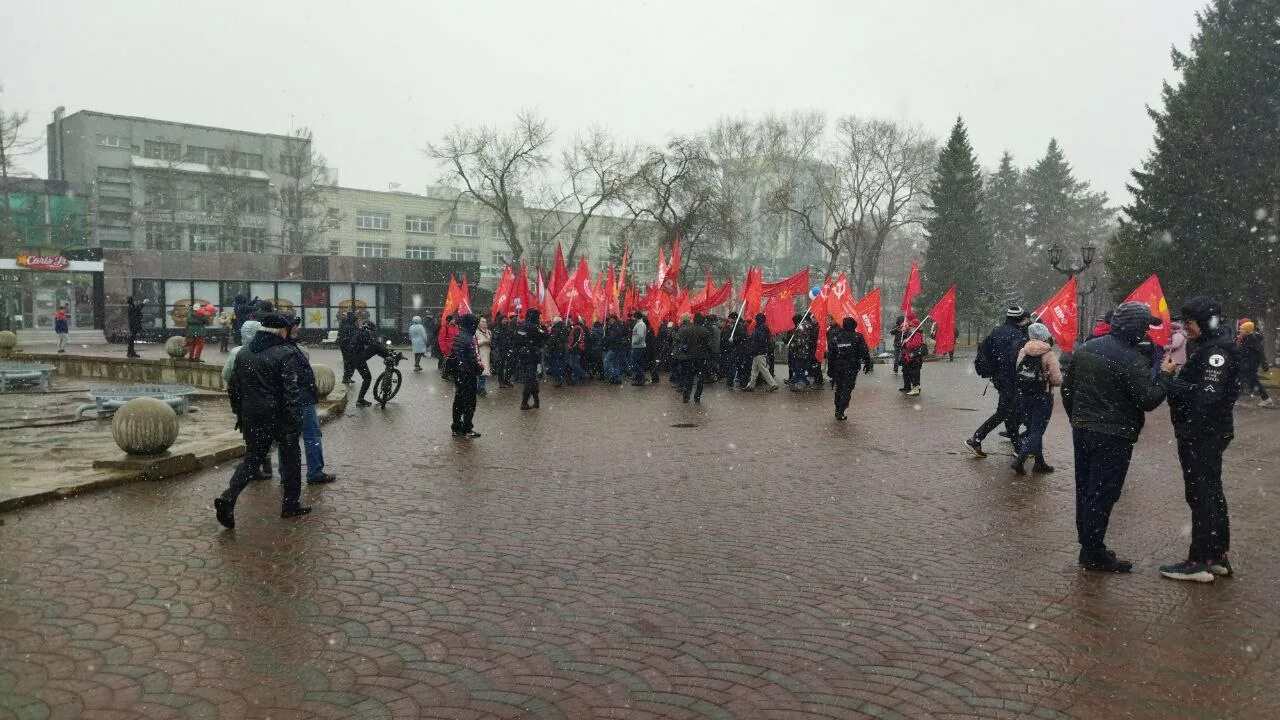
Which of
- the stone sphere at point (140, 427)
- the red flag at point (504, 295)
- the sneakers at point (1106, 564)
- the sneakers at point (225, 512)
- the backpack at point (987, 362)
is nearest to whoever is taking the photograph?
the sneakers at point (1106, 564)

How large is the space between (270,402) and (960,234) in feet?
188

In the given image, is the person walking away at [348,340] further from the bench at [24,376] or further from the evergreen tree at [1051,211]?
the evergreen tree at [1051,211]

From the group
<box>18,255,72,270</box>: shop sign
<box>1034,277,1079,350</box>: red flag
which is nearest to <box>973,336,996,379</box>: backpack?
<box>1034,277,1079,350</box>: red flag

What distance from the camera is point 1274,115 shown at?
36812 millimetres

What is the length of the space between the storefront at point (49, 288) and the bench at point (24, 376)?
23.9 meters

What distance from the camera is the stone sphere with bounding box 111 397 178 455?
363 inches

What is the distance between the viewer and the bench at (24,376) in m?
18.7

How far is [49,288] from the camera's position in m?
65.9

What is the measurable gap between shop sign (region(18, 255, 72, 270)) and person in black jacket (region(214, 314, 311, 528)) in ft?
143

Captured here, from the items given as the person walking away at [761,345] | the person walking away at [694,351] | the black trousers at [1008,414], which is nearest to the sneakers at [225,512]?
the black trousers at [1008,414]

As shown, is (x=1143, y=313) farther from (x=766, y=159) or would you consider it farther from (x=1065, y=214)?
(x=1065, y=214)

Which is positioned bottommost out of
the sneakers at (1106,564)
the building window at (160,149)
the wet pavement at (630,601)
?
the wet pavement at (630,601)

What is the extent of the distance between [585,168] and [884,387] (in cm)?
3045

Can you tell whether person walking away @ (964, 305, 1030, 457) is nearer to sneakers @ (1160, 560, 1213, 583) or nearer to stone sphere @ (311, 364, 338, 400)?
sneakers @ (1160, 560, 1213, 583)
